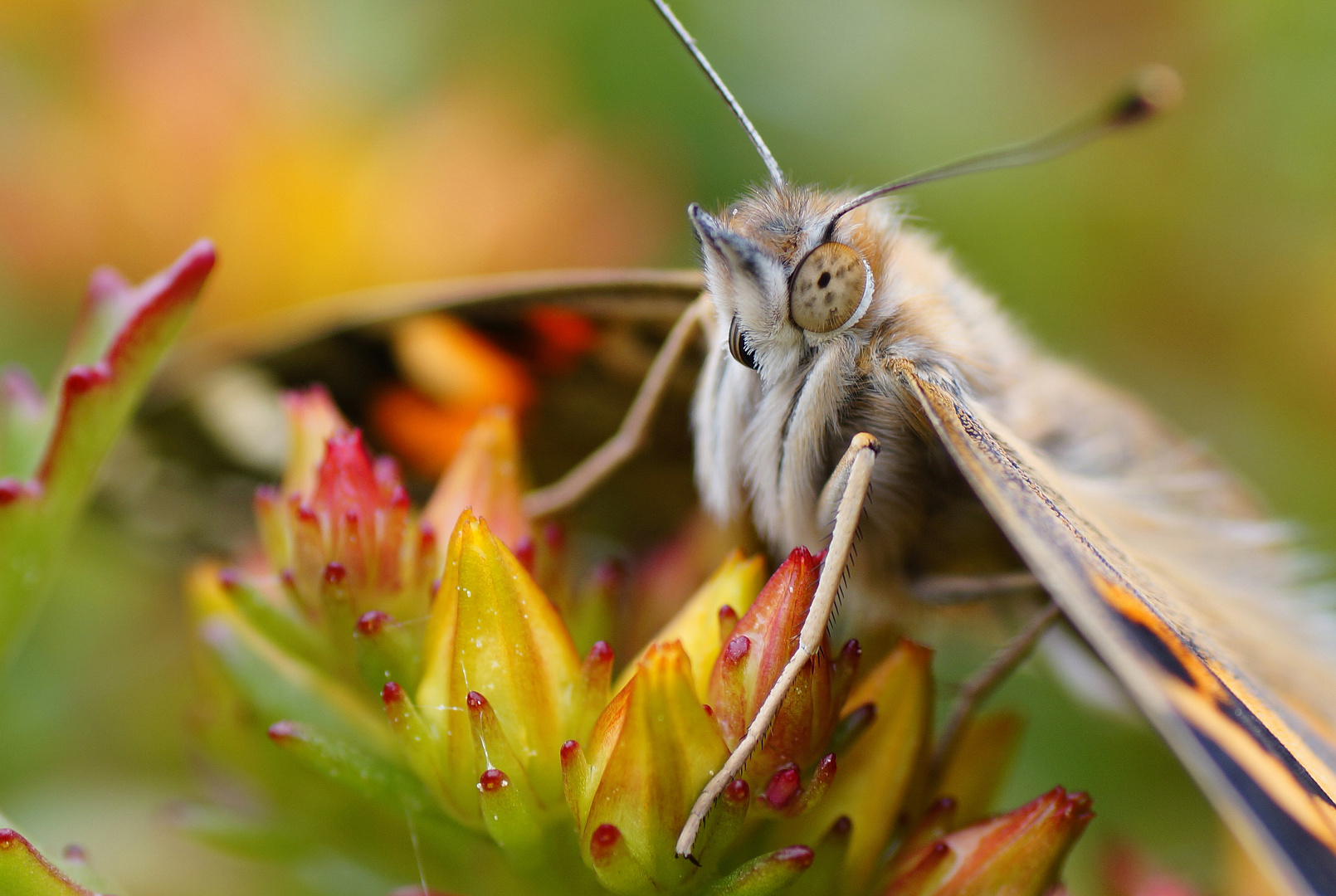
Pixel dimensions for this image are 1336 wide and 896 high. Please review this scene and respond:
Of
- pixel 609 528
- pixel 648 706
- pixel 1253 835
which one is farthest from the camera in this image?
pixel 609 528

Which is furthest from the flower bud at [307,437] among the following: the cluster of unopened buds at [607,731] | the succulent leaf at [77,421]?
the succulent leaf at [77,421]

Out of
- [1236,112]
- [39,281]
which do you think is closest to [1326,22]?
[1236,112]

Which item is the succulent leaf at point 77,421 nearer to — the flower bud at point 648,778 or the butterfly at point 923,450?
the butterfly at point 923,450

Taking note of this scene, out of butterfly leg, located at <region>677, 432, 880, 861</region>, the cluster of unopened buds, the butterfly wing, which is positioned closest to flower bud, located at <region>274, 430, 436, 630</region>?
the cluster of unopened buds

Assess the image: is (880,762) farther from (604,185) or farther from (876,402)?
(604,185)

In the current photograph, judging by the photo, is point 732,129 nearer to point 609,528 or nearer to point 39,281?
point 609,528

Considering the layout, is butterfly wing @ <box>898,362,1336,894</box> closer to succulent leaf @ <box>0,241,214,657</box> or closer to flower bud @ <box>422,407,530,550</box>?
flower bud @ <box>422,407,530,550</box>
